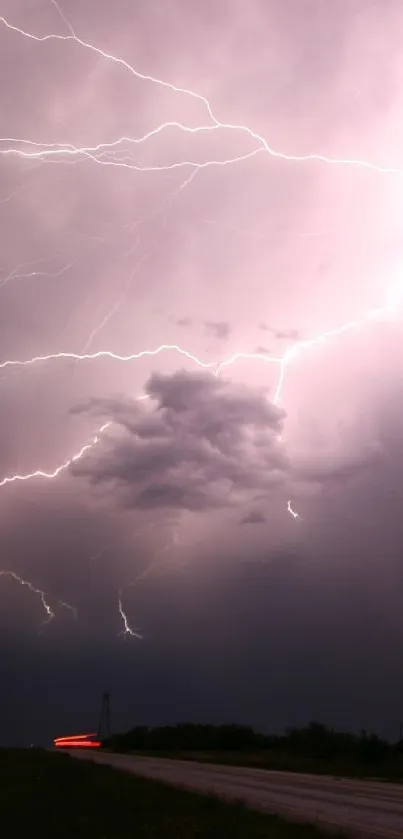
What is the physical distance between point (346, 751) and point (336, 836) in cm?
2533

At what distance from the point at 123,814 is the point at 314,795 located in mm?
4967

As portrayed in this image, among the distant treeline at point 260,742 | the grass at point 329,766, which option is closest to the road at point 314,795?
the grass at point 329,766

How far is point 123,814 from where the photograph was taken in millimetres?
14898

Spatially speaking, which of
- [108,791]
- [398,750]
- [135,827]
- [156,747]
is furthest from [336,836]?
[156,747]

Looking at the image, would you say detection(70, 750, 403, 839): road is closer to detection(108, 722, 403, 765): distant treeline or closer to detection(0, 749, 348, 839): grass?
detection(0, 749, 348, 839): grass

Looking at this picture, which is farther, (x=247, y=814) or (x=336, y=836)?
(x=247, y=814)

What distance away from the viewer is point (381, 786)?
68.1 ft

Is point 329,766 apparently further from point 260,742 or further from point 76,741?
point 76,741

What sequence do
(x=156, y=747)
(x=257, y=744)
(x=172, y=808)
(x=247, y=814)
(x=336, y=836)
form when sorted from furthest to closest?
(x=156, y=747) → (x=257, y=744) → (x=172, y=808) → (x=247, y=814) → (x=336, y=836)

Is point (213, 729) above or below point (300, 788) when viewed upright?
above

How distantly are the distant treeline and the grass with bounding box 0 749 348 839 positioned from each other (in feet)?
40.1

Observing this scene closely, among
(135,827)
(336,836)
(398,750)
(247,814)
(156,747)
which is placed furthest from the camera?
(156,747)

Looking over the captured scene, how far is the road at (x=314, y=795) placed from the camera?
43.0ft

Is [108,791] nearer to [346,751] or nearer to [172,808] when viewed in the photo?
[172,808]
